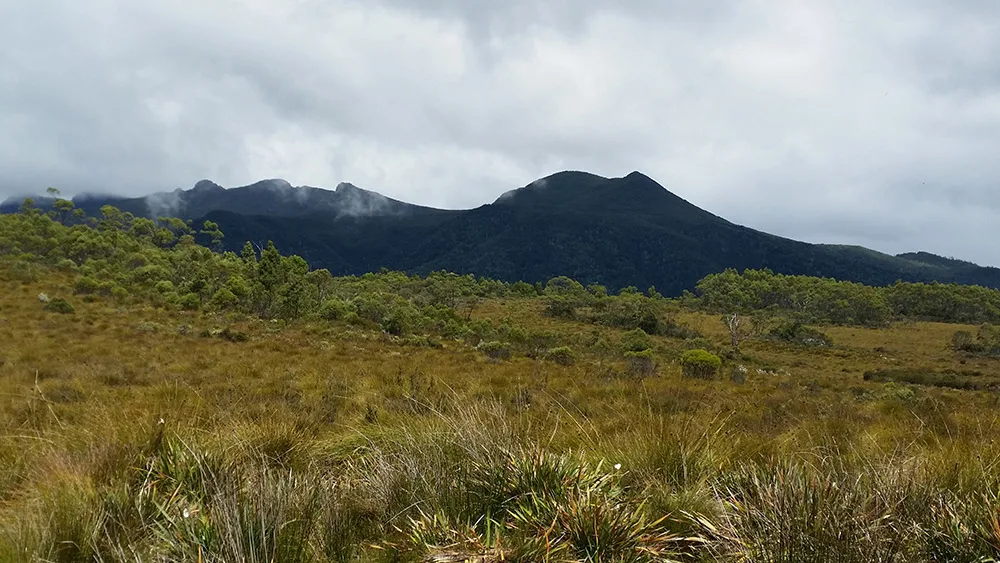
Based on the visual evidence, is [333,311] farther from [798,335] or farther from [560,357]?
[798,335]

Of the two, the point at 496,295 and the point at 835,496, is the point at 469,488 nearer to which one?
the point at 835,496

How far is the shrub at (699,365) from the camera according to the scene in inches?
742

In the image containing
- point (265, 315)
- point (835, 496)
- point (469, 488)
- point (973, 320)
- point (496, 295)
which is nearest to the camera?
point (835, 496)

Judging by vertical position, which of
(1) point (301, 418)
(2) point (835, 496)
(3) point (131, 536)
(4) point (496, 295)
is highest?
(2) point (835, 496)

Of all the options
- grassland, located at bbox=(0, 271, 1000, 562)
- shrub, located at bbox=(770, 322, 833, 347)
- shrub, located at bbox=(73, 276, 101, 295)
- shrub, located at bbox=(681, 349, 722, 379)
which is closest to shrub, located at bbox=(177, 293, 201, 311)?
shrub, located at bbox=(73, 276, 101, 295)

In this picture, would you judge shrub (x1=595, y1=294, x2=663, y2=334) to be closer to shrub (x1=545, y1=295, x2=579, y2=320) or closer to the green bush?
shrub (x1=545, y1=295, x2=579, y2=320)

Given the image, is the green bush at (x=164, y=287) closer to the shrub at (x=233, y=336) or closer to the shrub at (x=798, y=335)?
the shrub at (x=233, y=336)

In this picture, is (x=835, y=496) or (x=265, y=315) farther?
(x=265, y=315)

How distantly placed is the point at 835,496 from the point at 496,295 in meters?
89.1

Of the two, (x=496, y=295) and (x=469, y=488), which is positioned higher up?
(x=469, y=488)

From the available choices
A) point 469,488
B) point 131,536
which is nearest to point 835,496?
point 469,488

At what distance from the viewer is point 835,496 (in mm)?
2500

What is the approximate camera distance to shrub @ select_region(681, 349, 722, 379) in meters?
18.9

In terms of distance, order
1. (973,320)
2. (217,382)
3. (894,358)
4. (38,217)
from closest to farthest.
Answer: (217,382) → (894,358) → (38,217) → (973,320)
